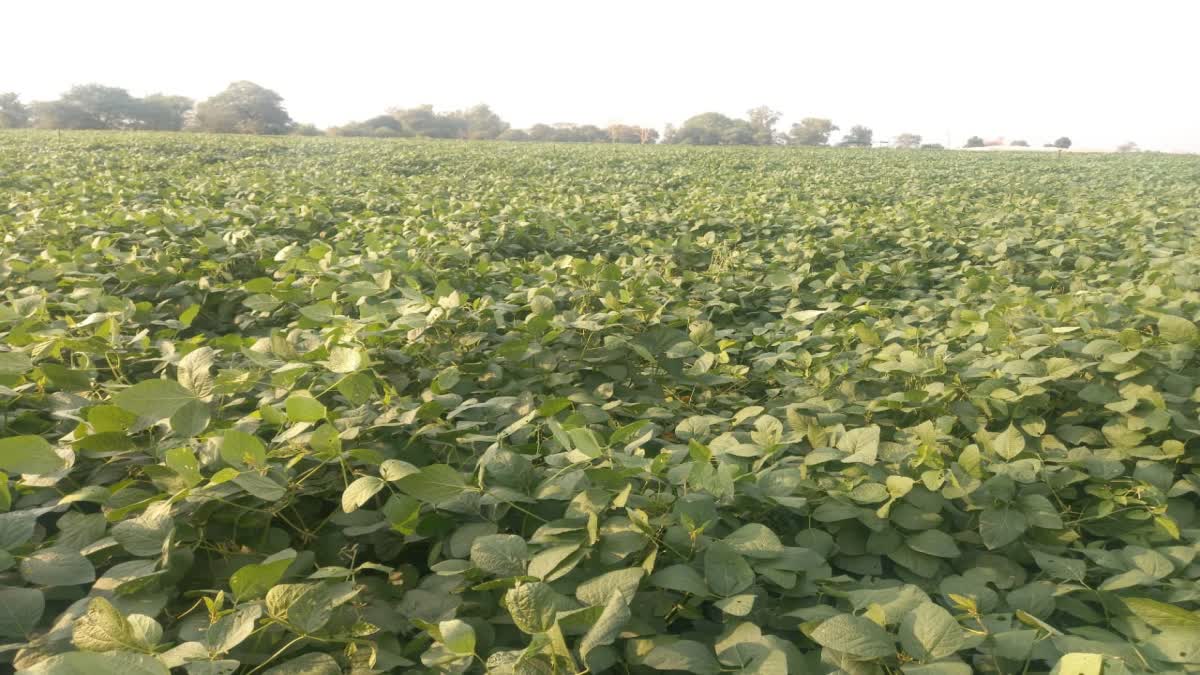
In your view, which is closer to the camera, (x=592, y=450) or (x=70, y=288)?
(x=592, y=450)

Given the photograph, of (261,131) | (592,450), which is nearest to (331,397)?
(592,450)

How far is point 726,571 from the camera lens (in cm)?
122

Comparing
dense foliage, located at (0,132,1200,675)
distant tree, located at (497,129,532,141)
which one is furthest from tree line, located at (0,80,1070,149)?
dense foliage, located at (0,132,1200,675)

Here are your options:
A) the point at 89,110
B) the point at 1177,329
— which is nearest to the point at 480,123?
the point at 89,110

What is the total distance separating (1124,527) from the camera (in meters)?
1.89

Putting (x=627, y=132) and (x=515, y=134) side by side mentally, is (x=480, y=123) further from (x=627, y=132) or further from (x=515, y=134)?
(x=627, y=132)

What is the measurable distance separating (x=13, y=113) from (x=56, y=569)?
78245 mm

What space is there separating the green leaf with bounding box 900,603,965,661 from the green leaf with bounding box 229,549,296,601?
41.3 inches

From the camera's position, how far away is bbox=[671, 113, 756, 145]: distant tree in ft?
232

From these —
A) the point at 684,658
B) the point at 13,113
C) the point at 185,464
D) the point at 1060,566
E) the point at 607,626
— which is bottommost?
the point at 1060,566

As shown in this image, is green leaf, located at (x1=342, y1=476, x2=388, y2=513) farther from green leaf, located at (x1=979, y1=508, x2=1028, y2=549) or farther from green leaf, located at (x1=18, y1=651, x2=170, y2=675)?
green leaf, located at (x1=979, y1=508, x2=1028, y2=549)

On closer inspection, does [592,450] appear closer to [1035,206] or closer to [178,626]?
[178,626]

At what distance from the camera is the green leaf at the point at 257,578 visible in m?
1.03

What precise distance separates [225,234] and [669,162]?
57.8 feet
